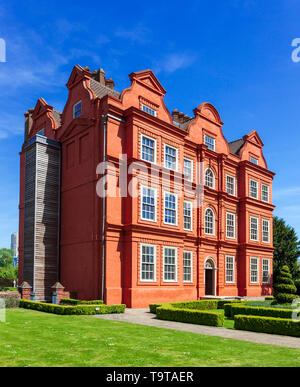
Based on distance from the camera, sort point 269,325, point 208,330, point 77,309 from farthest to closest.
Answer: point 77,309, point 208,330, point 269,325

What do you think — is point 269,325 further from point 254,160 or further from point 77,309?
point 254,160

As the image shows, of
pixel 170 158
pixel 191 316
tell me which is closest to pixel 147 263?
pixel 191 316

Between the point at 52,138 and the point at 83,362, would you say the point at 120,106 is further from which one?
the point at 83,362

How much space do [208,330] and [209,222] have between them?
1829 centimetres

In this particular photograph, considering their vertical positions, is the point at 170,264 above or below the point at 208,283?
above

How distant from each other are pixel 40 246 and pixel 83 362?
1835 cm

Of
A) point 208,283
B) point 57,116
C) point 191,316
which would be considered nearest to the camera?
point 191,316

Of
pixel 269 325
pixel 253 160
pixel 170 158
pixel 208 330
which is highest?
pixel 253 160

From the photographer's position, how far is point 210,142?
3494 cm

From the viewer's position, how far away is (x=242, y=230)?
3694 centimetres

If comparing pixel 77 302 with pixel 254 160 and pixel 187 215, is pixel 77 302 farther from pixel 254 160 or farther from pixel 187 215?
pixel 254 160

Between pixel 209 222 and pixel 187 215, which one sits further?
pixel 209 222

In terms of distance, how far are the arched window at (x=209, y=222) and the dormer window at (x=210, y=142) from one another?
5.78 metres

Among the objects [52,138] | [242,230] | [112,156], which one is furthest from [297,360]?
[242,230]
